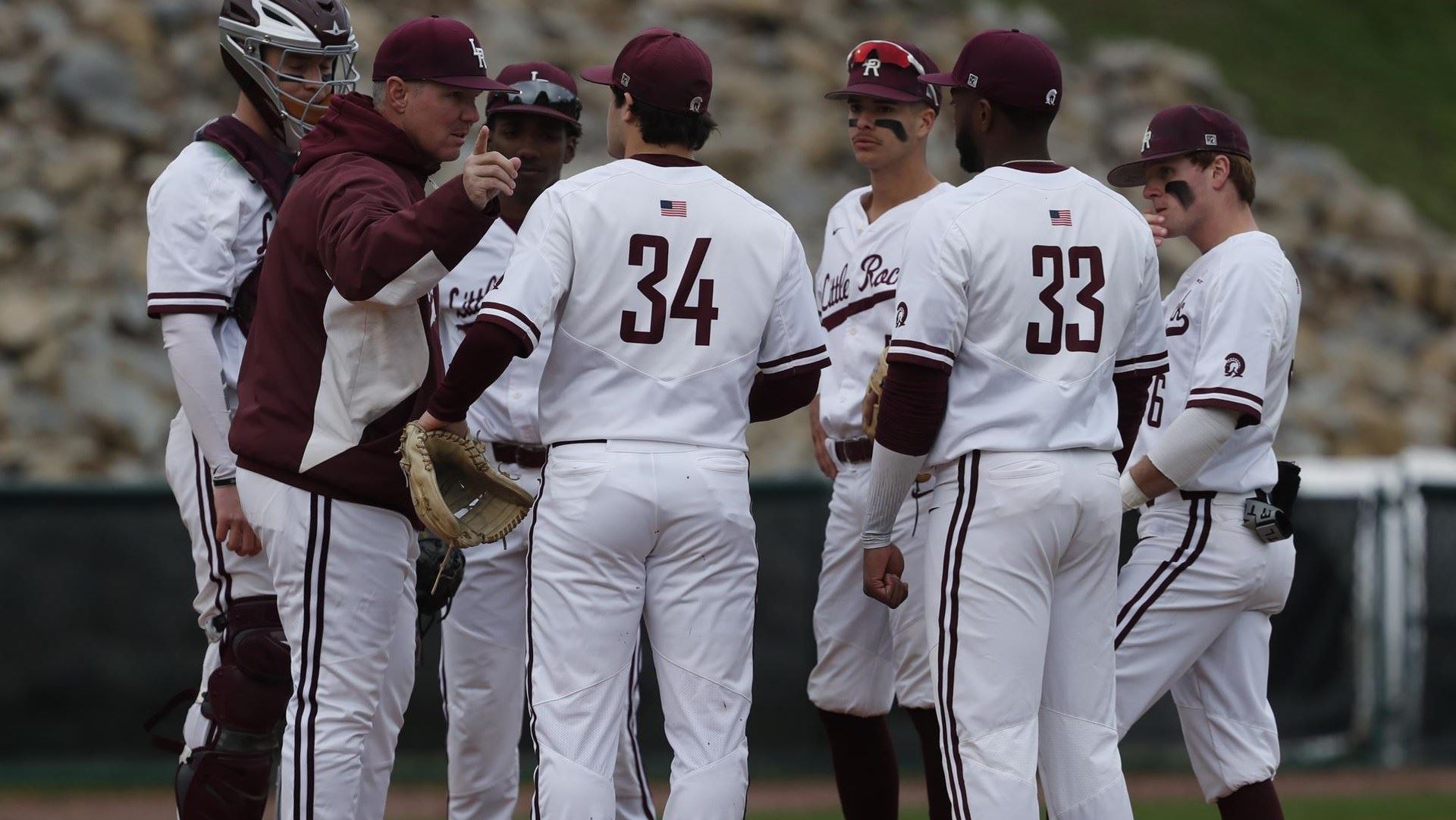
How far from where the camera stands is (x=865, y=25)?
1877 centimetres

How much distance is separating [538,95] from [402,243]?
1.66 meters

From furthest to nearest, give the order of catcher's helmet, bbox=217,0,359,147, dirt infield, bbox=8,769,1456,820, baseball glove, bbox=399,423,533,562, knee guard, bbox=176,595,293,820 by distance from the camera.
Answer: dirt infield, bbox=8,769,1456,820 < catcher's helmet, bbox=217,0,359,147 < knee guard, bbox=176,595,293,820 < baseball glove, bbox=399,423,533,562

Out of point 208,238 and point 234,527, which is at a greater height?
point 208,238

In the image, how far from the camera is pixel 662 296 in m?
4.74

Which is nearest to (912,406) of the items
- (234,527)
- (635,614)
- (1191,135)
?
(635,614)

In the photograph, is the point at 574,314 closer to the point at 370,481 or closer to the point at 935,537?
the point at 370,481

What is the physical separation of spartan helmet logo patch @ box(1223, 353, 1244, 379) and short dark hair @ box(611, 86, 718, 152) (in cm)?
169

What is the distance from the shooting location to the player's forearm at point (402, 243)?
4.34 m

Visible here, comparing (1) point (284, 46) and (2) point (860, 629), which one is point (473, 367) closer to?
(1) point (284, 46)

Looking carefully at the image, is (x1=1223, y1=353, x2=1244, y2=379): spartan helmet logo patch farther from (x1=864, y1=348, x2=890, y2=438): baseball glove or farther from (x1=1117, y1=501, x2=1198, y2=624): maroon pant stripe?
(x1=864, y1=348, x2=890, y2=438): baseball glove

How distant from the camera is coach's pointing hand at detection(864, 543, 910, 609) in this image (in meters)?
5.02

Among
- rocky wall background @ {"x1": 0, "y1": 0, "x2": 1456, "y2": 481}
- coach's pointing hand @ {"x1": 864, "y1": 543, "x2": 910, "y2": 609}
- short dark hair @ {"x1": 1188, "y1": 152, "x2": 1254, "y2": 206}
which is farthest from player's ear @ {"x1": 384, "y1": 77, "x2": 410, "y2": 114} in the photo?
rocky wall background @ {"x1": 0, "y1": 0, "x2": 1456, "y2": 481}

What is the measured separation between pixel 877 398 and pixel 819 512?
4523 mm

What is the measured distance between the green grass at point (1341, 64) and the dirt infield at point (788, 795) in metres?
12.8
